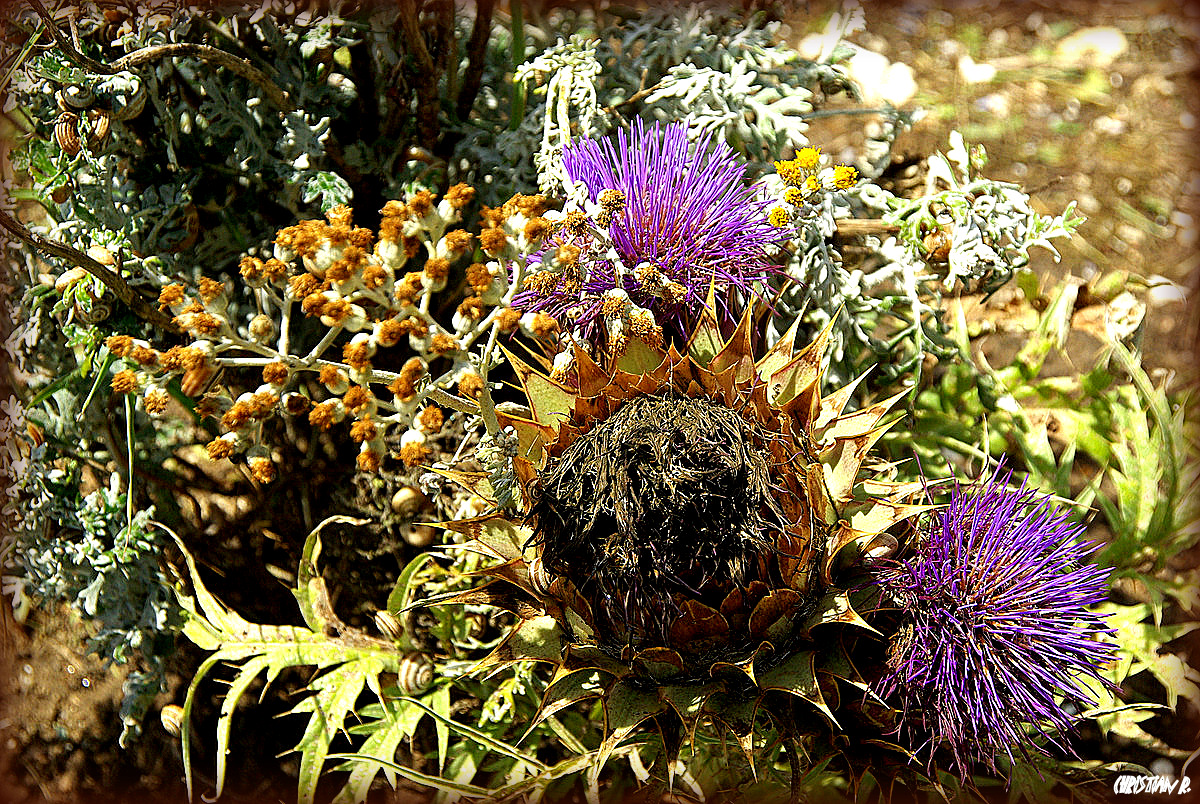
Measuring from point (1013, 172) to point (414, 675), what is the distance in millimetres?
2128

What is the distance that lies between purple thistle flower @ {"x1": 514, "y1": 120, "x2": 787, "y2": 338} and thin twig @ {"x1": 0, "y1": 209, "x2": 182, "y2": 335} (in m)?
0.79

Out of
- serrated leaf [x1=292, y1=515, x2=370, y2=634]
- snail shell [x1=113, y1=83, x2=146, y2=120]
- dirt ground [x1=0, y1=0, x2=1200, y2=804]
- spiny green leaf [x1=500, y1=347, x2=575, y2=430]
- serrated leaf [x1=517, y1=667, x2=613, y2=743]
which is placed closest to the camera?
serrated leaf [x1=517, y1=667, x2=613, y2=743]

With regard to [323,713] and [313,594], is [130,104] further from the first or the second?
[323,713]

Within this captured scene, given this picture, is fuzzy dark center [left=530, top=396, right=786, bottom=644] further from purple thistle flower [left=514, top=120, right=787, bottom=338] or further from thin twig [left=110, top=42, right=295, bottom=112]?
thin twig [left=110, top=42, right=295, bottom=112]

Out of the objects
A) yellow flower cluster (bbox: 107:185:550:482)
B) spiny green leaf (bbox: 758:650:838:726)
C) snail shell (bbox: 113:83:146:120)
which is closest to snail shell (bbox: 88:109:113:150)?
snail shell (bbox: 113:83:146:120)

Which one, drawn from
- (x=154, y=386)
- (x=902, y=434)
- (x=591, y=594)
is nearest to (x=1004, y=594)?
(x=902, y=434)

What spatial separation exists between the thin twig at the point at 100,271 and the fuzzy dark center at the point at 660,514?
2.69 feet

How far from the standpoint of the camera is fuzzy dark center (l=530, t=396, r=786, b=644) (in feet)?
4.55

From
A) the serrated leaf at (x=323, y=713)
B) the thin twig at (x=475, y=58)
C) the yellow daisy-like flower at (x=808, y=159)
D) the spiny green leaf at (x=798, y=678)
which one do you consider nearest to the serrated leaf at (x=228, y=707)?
the serrated leaf at (x=323, y=713)

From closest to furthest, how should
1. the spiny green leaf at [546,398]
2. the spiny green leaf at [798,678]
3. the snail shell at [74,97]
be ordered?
the spiny green leaf at [798,678] → the spiny green leaf at [546,398] → the snail shell at [74,97]

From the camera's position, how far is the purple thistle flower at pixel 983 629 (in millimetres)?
1490

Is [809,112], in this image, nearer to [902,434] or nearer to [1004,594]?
[902,434]

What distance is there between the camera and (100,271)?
5.71 feet

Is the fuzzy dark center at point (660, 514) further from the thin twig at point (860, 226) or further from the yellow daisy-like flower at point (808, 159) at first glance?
the thin twig at point (860, 226)
